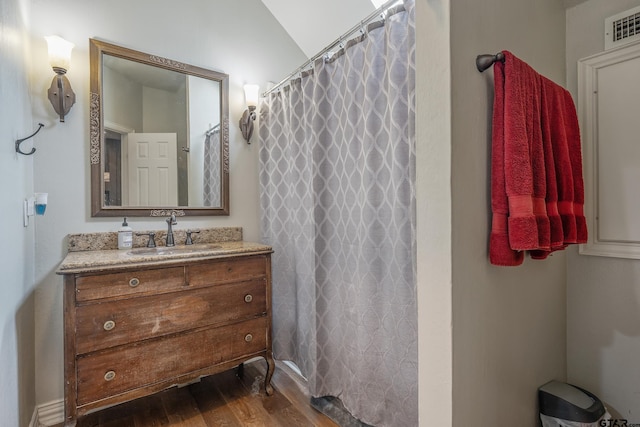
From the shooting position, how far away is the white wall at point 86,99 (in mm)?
1695

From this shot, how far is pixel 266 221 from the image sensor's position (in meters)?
2.39

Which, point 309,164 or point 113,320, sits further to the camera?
point 309,164

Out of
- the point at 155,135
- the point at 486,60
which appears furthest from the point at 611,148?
the point at 155,135

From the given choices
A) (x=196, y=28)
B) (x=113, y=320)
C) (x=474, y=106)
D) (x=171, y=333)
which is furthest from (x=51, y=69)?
(x=474, y=106)

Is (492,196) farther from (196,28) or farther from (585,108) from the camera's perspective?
(196,28)

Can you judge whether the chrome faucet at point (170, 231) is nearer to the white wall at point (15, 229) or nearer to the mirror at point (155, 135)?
the mirror at point (155, 135)

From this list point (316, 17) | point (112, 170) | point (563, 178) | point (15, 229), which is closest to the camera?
A: point (563, 178)

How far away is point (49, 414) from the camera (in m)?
1.70

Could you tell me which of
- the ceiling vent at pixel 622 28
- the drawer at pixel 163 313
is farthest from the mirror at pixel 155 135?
the ceiling vent at pixel 622 28

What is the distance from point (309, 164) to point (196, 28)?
1324 mm

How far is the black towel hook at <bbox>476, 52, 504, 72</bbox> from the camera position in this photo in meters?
1.00

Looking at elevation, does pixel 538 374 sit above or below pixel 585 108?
below

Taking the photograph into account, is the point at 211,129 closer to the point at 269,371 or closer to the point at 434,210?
the point at 269,371

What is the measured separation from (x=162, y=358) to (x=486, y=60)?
1.93 m
